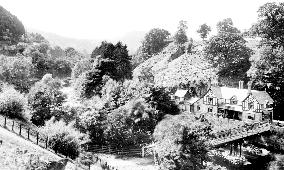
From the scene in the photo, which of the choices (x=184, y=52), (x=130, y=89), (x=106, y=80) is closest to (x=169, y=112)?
(x=130, y=89)

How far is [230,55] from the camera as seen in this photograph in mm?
63188

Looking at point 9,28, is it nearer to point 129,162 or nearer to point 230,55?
point 230,55

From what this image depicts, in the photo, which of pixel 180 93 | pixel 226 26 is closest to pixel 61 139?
pixel 180 93

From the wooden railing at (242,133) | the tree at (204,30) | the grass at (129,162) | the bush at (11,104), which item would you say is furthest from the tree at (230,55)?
the bush at (11,104)

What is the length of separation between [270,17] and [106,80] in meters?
34.8

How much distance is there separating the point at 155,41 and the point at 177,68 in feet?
109

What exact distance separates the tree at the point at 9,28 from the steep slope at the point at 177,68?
5211cm

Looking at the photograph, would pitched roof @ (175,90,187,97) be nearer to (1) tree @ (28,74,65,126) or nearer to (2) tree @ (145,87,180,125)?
(2) tree @ (145,87,180,125)

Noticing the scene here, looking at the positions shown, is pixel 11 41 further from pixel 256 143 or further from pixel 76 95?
pixel 256 143

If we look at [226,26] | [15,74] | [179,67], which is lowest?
[15,74]

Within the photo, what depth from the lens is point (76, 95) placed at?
67688 millimetres

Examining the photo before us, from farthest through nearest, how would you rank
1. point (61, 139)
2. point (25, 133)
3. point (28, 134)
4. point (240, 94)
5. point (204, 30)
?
point (204, 30)
point (240, 94)
point (25, 133)
point (61, 139)
point (28, 134)

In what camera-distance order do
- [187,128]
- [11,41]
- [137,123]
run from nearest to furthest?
[187,128] < [137,123] < [11,41]

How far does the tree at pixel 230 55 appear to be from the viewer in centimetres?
6303
